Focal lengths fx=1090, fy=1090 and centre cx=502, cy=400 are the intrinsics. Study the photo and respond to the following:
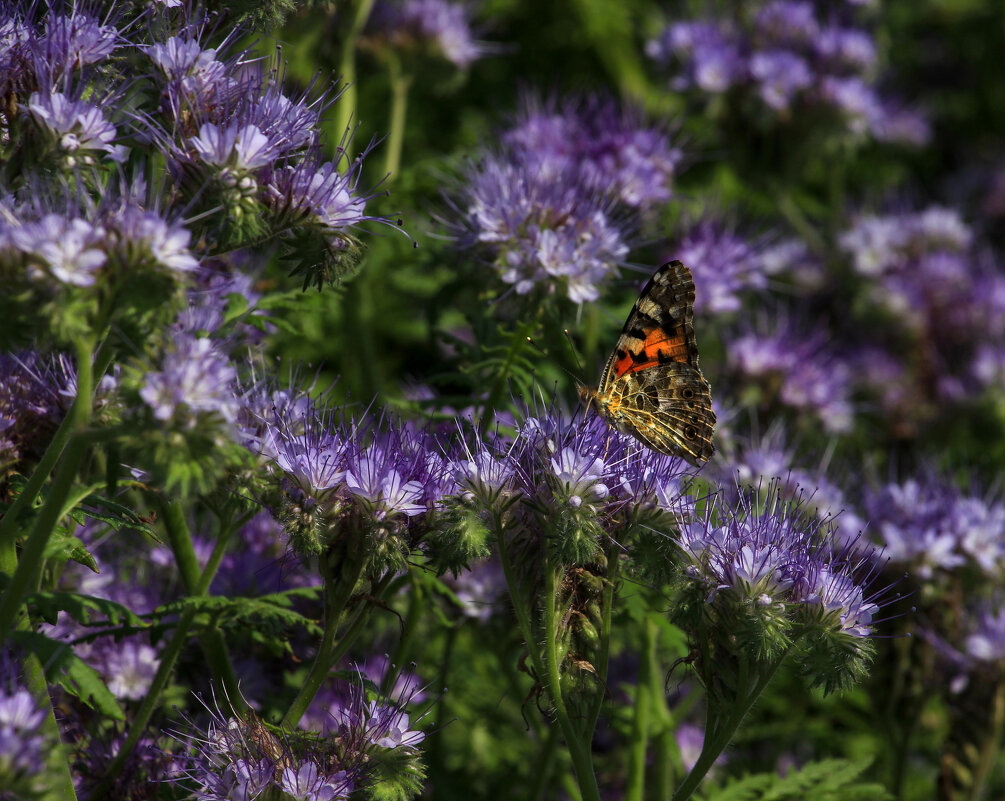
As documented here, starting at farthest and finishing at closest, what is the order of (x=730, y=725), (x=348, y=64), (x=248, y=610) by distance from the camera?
(x=348, y=64) < (x=248, y=610) < (x=730, y=725)

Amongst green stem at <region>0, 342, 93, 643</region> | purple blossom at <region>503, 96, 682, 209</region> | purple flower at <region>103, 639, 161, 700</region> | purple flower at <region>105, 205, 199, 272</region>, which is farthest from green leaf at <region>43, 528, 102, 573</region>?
purple blossom at <region>503, 96, 682, 209</region>

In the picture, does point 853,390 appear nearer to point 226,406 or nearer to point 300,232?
point 300,232

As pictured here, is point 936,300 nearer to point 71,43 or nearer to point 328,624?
point 328,624

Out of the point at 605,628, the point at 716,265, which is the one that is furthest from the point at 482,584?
the point at 716,265

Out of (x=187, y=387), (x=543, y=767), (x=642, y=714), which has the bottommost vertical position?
(x=543, y=767)

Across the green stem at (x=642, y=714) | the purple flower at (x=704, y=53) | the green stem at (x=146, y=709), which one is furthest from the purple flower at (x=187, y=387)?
the purple flower at (x=704, y=53)

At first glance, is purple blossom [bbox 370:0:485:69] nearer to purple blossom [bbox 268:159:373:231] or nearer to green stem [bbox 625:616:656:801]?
purple blossom [bbox 268:159:373:231]

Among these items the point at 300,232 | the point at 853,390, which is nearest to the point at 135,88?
the point at 300,232
